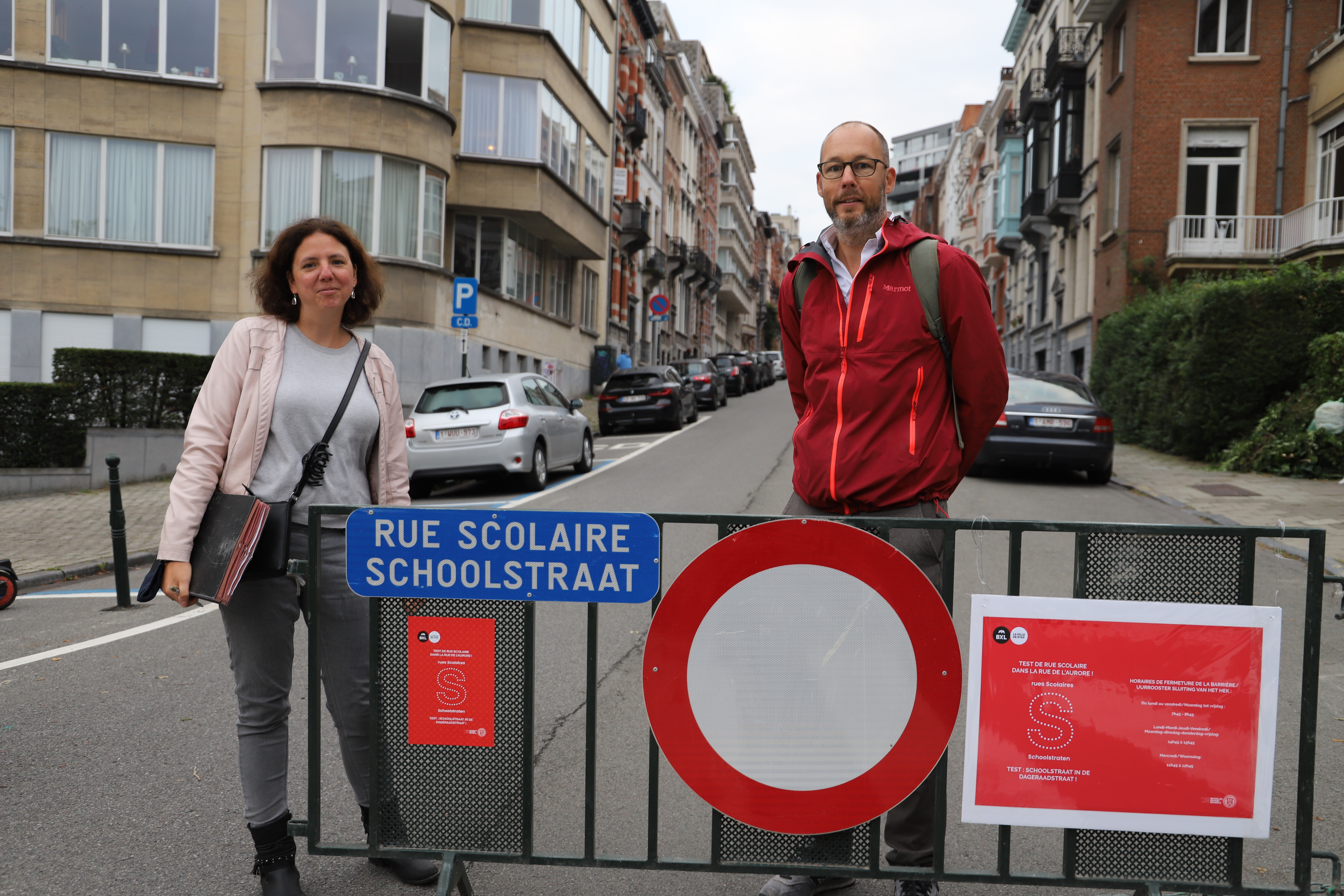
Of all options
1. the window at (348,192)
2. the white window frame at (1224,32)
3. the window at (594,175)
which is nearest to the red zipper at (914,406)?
the window at (348,192)

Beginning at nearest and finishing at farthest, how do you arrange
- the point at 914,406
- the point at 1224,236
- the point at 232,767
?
the point at 914,406, the point at 232,767, the point at 1224,236

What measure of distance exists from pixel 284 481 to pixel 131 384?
42.6 feet

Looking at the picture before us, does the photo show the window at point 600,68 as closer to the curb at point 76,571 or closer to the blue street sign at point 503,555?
the curb at point 76,571

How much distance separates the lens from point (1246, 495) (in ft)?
41.9

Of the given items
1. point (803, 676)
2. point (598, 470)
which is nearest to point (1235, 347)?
point (598, 470)

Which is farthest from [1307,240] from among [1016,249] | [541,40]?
[1016,249]

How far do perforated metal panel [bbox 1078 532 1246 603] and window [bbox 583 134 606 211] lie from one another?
28.1 meters

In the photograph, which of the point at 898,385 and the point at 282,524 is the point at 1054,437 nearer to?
the point at 898,385

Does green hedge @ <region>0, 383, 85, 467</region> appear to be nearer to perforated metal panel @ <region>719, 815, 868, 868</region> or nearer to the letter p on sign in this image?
the letter p on sign

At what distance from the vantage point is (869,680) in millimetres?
2795

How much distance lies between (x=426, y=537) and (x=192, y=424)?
771 millimetres

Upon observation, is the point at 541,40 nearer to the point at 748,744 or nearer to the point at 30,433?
the point at 30,433

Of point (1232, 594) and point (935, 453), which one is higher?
point (935, 453)

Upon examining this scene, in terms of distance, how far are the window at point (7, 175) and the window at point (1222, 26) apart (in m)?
26.5
